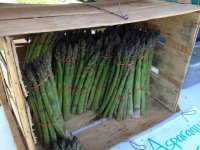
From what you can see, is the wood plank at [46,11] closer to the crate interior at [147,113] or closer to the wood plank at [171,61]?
the crate interior at [147,113]

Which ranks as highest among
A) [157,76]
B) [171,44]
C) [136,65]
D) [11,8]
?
[11,8]

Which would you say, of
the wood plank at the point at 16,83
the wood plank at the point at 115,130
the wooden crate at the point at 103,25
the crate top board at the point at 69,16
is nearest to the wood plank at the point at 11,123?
the wooden crate at the point at 103,25

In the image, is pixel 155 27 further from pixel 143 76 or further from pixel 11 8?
pixel 11 8

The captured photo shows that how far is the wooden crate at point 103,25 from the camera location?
127 cm

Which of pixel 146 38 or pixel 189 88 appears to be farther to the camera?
pixel 189 88

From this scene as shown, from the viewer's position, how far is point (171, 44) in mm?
2338

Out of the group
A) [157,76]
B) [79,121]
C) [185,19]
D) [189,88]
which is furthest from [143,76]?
[189,88]

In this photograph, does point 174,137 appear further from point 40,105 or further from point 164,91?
point 40,105

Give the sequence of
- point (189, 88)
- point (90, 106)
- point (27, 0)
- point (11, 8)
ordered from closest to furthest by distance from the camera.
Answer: point (11, 8), point (90, 106), point (189, 88), point (27, 0)

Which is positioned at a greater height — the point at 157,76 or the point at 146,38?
the point at 146,38

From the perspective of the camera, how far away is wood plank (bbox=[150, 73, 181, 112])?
8.05ft

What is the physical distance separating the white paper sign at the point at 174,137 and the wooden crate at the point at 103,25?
111 mm

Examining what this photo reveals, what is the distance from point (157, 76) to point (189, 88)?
0.87m

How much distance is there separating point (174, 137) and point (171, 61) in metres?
0.92
